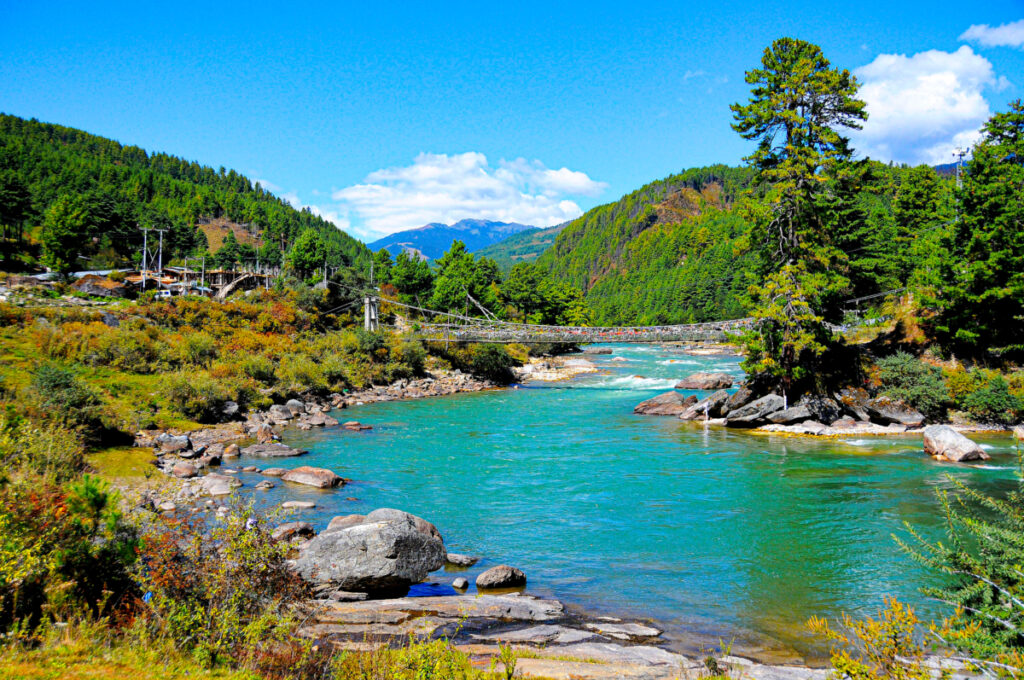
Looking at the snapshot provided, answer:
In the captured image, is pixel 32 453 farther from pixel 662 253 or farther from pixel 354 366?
pixel 662 253

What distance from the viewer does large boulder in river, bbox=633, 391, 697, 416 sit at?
23.2 metres

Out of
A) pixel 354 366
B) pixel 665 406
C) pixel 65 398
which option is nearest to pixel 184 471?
pixel 65 398

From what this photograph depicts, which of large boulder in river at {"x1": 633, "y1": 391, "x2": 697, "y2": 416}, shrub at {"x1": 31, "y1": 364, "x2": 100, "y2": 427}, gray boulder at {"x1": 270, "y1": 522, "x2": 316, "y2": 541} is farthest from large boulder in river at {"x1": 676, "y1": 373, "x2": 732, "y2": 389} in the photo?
shrub at {"x1": 31, "y1": 364, "x2": 100, "y2": 427}

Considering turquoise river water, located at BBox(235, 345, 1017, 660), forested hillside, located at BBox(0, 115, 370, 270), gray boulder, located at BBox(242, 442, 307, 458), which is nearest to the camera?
turquoise river water, located at BBox(235, 345, 1017, 660)

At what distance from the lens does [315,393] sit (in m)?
25.3

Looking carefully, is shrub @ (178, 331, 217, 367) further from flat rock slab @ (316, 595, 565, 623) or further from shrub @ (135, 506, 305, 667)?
shrub @ (135, 506, 305, 667)

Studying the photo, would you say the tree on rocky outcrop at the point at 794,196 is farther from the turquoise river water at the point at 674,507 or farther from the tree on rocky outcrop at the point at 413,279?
the tree on rocky outcrop at the point at 413,279

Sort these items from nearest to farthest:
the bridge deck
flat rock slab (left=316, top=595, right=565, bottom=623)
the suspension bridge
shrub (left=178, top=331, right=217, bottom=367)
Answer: flat rock slab (left=316, top=595, right=565, bottom=623) < shrub (left=178, top=331, right=217, bottom=367) < the bridge deck < the suspension bridge

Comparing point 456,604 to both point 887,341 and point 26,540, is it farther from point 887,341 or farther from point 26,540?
point 887,341

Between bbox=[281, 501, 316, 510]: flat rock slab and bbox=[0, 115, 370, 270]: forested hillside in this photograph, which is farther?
bbox=[0, 115, 370, 270]: forested hillside

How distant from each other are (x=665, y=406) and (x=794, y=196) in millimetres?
9493

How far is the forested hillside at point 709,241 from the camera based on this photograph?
80.9 ft

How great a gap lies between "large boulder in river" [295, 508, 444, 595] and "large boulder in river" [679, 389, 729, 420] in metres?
16.0

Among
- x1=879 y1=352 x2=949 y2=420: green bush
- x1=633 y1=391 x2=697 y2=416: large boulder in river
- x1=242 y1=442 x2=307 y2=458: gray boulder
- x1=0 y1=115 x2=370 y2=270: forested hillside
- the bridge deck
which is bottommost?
x1=242 y1=442 x2=307 y2=458: gray boulder
